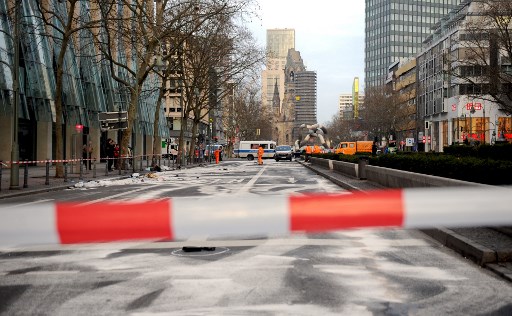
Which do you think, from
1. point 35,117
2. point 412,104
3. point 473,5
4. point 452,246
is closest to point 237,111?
point 412,104

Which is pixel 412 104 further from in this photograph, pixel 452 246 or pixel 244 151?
pixel 452 246

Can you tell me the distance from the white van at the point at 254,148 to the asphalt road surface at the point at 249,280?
286ft

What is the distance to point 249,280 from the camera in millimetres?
5551

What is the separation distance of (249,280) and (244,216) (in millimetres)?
2624

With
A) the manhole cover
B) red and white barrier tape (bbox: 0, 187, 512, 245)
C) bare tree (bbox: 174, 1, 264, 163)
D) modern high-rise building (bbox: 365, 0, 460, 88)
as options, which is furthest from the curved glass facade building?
modern high-rise building (bbox: 365, 0, 460, 88)

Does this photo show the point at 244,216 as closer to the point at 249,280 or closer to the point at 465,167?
the point at 249,280

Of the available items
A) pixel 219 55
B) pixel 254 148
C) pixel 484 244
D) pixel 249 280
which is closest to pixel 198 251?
pixel 249 280

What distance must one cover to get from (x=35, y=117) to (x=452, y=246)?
34.0 metres

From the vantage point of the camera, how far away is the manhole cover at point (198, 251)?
22.9ft

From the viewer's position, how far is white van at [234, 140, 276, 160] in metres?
95.2

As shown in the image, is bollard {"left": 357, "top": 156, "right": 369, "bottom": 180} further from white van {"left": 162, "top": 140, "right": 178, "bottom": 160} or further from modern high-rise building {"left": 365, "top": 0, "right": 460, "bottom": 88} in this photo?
modern high-rise building {"left": 365, "top": 0, "right": 460, "bottom": 88}

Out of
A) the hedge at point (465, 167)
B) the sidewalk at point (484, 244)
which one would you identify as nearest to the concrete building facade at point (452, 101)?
the hedge at point (465, 167)

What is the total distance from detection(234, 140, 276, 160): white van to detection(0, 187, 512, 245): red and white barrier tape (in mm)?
91470

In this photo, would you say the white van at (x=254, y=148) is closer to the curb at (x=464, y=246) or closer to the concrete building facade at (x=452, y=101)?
the concrete building facade at (x=452, y=101)
